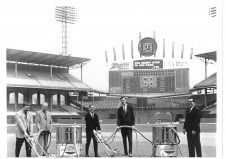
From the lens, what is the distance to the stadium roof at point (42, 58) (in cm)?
4206

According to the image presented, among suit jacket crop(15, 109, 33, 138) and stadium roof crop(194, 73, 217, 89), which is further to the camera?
stadium roof crop(194, 73, 217, 89)

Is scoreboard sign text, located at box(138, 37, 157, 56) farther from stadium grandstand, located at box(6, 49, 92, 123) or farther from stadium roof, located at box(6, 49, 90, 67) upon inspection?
stadium grandstand, located at box(6, 49, 92, 123)

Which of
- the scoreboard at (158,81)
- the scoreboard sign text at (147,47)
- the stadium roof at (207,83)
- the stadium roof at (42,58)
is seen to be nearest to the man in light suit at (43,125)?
the stadium roof at (42,58)

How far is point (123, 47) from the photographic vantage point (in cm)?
4697

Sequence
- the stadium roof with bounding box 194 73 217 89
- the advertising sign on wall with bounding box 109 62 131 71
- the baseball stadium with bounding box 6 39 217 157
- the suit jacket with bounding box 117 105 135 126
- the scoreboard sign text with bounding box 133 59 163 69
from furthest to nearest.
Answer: the advertising sign on wall with bounding box 109 62 131 71 < the scoreboard sign text with bounding box 133 59 163 69 < the baseball stadium with bounding box 6 39 217 157 < the stadium roof with bounding box 194 73 217 89 < the suit jacket with bounding box 117 105 135 126

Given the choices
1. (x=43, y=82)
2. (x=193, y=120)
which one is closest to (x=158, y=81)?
(x=43, y=82)

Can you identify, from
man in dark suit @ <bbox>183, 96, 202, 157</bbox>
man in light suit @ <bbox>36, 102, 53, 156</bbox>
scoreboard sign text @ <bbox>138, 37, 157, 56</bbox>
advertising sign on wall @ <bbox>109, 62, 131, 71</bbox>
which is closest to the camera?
man in dark suit @ <bbox>183, 96, 202, 157</bbox>

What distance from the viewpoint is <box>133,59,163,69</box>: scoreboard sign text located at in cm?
4269

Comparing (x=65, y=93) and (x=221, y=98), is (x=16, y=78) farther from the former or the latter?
(x=221, y=98)

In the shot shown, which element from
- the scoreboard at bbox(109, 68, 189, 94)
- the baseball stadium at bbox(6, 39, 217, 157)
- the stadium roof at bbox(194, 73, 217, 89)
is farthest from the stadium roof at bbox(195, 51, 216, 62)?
the scoreboard at bbox(109, 68, 189, 94)

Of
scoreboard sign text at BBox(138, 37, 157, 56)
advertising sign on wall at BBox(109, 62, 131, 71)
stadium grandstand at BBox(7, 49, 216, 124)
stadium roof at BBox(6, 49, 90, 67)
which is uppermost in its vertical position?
scoreboard sign text at BBox(138, 37, 157, 56)

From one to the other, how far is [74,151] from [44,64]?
40.4 m

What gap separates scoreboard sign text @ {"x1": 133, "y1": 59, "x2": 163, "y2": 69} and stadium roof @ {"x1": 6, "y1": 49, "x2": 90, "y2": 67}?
8529mm

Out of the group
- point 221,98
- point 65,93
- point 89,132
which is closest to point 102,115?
point 65,93
